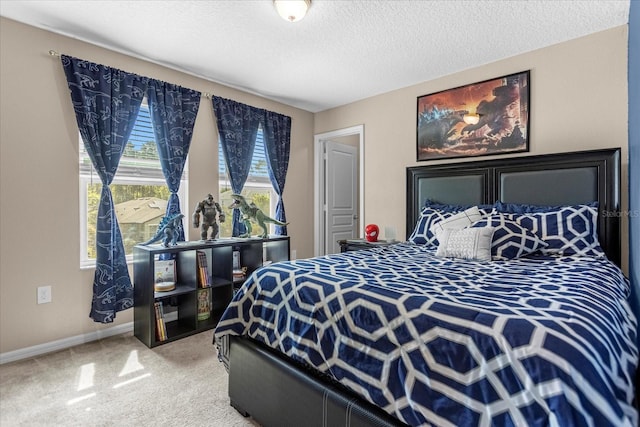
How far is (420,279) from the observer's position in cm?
160

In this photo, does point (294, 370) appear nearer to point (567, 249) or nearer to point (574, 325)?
point (574, 325)

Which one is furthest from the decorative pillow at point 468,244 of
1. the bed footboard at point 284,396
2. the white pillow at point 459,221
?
the bed footboard at point 284,396

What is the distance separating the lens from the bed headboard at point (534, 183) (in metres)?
2.45

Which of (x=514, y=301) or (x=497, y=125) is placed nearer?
(x=514, y=301)

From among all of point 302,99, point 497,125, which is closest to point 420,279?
point 497,125

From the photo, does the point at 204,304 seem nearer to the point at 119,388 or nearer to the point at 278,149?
the point at 119,388

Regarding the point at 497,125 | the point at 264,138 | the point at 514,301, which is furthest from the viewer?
the point at 264,138

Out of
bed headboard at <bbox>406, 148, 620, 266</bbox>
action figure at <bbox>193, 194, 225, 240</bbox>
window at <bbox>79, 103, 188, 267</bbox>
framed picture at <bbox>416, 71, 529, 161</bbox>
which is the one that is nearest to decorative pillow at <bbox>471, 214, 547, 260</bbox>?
bed headboard at <bbox>406, 148, 620, 266</bbox>

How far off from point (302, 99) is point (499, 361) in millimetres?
3861

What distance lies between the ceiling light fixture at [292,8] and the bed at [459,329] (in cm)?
164

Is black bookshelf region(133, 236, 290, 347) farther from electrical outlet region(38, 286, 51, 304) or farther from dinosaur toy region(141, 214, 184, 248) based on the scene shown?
electrical outlet region(38, 286, 51, 304)

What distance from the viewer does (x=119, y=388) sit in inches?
81.0

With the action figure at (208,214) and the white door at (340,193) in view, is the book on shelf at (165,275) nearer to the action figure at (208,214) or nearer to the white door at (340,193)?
the action figure at (208,214)

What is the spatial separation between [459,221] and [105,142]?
293 cm
